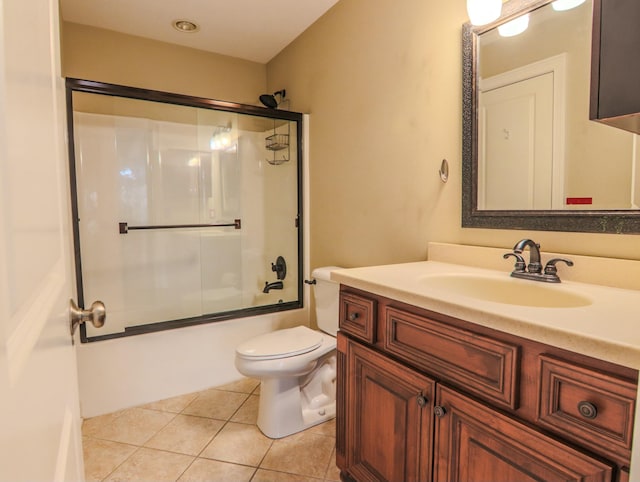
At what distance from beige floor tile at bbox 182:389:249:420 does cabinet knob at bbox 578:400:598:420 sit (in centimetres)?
174

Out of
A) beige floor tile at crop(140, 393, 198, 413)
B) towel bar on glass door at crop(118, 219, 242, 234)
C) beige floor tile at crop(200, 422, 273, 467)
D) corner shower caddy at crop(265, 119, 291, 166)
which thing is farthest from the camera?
corner shower caddy at crop(265, 119, 291, 166)

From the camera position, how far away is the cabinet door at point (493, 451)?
2.29ft

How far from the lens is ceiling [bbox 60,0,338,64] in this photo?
2160 mm

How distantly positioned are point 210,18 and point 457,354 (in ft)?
8.04

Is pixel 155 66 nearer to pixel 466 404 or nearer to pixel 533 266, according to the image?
pixel 533 266

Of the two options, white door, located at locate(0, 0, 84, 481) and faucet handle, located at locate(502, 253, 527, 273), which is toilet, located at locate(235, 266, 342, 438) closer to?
faucet handle, located at locate(502, 253, 527, 273)

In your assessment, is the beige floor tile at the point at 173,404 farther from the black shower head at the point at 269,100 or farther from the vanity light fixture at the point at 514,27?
the vanity light fixture at the point at 514,27

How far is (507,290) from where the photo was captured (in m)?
1.21

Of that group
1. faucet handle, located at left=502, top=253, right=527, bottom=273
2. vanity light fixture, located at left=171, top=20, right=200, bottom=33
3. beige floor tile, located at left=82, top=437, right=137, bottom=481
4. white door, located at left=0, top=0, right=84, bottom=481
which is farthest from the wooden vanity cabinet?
vanity light fixture, located at left=171, top=20, right=200, bottom=33

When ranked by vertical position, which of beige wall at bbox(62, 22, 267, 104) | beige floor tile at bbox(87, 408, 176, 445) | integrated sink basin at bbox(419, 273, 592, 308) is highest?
beige wall at bbox(62, 22, 267, 104)

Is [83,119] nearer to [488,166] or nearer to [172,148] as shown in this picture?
[172,148]

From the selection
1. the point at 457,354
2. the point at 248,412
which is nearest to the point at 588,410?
the point at 457,354

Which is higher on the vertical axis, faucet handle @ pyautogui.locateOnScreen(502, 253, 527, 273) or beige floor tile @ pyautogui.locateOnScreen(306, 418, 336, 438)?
faucet handle @ pyautogui.locateOnScreen(502, 253, 527, 273)

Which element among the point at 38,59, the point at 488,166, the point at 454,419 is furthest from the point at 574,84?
the point at 38,59
